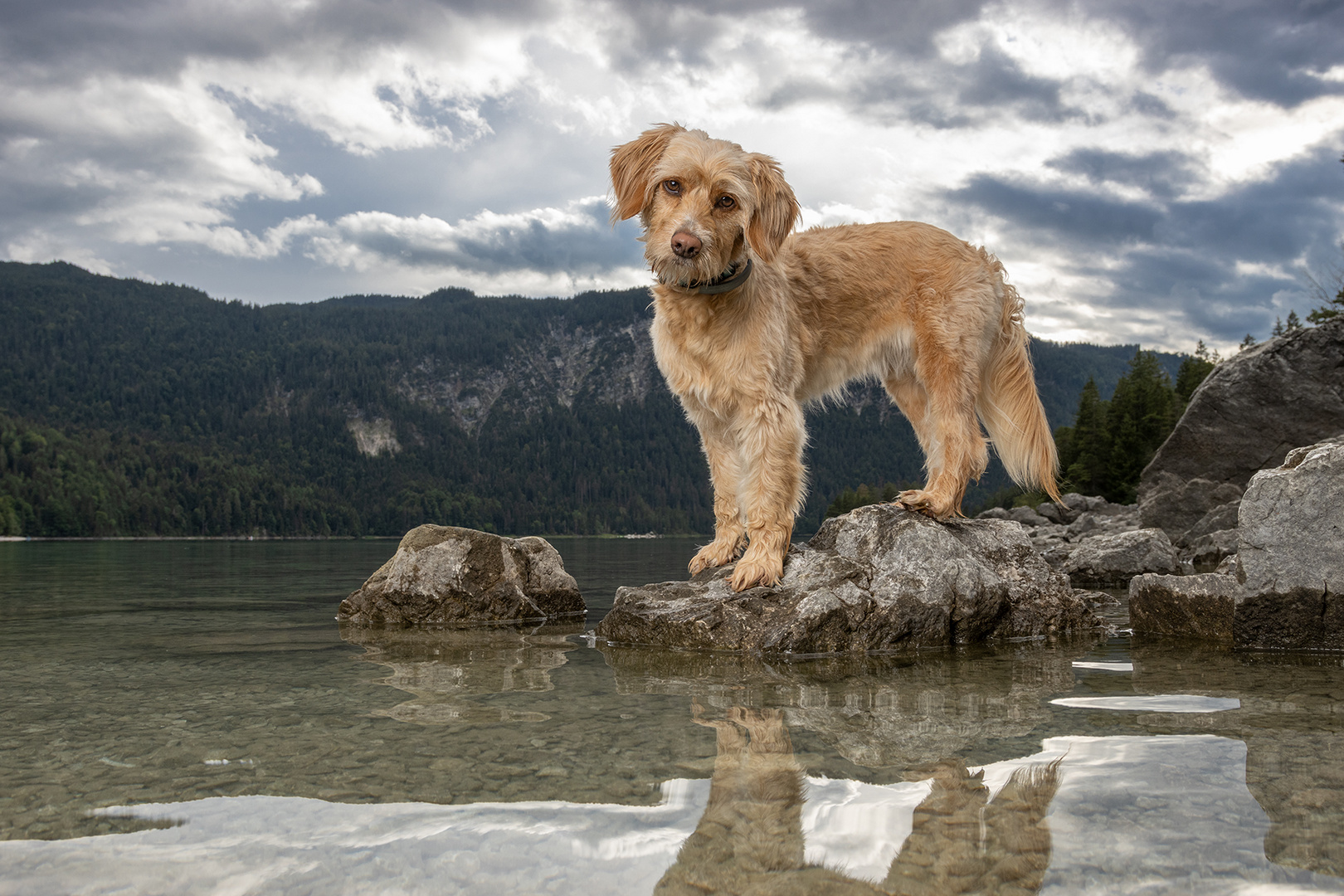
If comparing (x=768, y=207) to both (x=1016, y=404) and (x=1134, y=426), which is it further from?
(x=1134, y=426)

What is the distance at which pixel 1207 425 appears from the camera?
2012cm

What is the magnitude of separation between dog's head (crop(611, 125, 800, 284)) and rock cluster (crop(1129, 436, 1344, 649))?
3932 millimetres

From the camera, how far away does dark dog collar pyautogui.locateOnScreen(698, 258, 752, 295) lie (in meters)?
6.09

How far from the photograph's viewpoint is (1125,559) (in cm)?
1327

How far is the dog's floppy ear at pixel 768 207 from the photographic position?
5766 mm

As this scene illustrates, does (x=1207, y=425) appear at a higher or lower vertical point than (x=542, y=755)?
higher

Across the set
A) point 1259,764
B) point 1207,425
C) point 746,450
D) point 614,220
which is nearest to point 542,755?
point 1259,764

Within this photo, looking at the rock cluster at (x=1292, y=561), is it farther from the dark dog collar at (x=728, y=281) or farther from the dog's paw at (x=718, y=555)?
the dark dog collar at (x=728, y=281)

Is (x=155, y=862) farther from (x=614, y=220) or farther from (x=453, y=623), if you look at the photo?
(x=453, y=623)

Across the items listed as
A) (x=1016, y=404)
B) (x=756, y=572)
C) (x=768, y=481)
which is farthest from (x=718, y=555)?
(x=1016, y=404)

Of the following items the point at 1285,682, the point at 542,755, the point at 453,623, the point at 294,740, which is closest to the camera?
the point at 542,755

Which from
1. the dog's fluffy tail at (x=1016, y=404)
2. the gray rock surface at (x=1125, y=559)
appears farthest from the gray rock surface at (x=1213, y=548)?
the dog's fluffy tail at (x=1016, y=404)

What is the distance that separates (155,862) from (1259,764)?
361 centimetres

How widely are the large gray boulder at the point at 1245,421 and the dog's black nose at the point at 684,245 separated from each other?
15.6 metres
